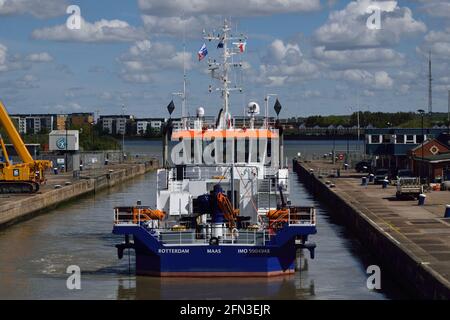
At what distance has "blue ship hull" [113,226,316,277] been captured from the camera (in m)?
35.8

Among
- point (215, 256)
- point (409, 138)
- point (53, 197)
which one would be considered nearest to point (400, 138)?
point (409, 138)

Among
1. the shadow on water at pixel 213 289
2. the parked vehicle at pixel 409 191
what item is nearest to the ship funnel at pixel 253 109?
the shadow on water at pixel 213 289

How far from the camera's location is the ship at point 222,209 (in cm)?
3600

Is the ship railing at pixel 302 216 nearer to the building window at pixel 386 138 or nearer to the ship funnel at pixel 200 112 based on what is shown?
the ship funnel at pixel 200 112

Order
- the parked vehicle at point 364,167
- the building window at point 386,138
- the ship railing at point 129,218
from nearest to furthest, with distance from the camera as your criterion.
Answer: the ship railing at point 129,218
the parked vehicle at point 364,167
the building window at point 386,138

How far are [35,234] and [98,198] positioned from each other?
29.7 m

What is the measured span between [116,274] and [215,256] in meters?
5.60

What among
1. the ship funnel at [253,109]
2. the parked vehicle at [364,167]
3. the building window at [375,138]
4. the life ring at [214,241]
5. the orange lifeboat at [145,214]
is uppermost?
the ship funnel at [253,109]

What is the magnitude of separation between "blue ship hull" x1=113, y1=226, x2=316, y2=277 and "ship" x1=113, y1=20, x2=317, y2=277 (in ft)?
0.11

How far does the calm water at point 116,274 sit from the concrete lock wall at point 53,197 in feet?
4.16

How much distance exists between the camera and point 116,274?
1566 inches

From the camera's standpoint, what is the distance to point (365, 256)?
4566 cm

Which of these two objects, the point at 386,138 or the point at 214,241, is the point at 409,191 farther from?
the point at 386,138
